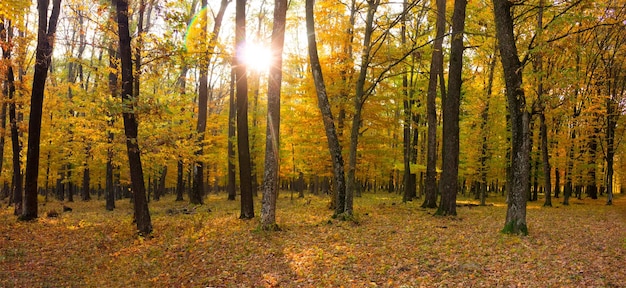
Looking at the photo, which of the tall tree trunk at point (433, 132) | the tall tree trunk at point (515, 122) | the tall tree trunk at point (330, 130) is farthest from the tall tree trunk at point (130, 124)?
the tall tree trunk at point (433, 132)

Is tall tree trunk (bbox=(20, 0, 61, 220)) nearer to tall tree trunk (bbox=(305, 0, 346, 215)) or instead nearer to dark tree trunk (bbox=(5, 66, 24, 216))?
dark tree trunk (bbox=(5, 66, 24, 216))

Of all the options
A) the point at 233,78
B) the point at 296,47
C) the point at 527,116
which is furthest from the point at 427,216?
the point at 296,47

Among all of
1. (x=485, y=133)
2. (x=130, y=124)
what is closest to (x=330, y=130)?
(x=130, y=124)

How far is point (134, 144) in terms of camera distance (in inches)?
420

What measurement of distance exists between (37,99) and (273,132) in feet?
32.8

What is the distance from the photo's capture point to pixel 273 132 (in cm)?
1096

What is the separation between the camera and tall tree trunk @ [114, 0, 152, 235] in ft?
34.2

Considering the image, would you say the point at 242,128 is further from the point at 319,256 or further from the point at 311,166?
the point at 319,256

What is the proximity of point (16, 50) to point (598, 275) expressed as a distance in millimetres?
19489

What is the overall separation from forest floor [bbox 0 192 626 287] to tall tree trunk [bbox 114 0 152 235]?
62cm

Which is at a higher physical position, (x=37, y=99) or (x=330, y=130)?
(x=37, y=99)

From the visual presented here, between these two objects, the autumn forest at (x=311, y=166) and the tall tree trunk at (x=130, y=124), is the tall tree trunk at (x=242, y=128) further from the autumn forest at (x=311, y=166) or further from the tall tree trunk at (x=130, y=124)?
the tall tree trunk at (x=130, y=124)

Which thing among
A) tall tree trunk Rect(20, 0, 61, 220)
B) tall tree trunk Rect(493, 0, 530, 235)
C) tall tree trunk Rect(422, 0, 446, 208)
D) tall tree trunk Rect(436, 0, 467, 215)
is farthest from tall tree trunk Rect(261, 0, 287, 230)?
tall tree trunk Rect(20, 0, 61, 220)

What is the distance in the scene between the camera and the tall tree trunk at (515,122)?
8883 mm
